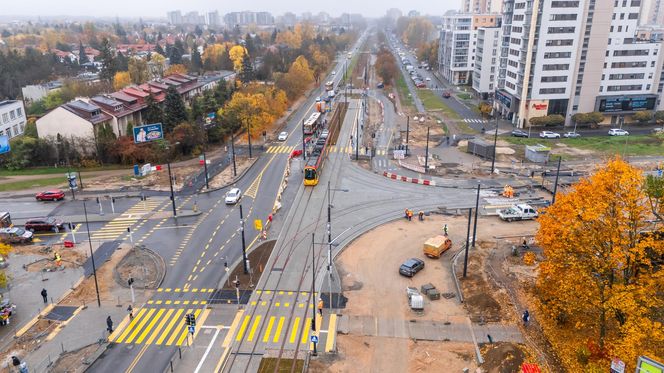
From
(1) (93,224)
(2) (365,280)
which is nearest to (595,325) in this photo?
(2) (365,280)

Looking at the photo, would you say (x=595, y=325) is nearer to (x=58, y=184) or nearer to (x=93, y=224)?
(x=93, y=224)

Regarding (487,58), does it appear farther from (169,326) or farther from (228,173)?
(169,326)

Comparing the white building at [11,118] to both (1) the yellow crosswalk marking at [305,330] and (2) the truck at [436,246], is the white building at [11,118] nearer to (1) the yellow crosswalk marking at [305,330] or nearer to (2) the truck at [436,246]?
(1) the yellow crosswalk marking at [305,330]

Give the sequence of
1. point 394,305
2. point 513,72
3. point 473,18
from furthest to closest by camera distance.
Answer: point 473,18
point 513,72
point 394,305

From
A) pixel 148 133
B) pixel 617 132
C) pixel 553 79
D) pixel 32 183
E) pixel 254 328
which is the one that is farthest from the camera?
pixel 553 79

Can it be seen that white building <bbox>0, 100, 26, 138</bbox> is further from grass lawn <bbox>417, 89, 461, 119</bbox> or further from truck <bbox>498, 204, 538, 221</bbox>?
grass lawn <bbox>417, 89, 461, 119</bbox>

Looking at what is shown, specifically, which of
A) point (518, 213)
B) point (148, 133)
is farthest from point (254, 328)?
point (148, 133)
